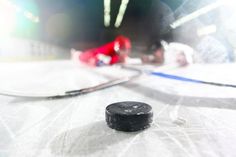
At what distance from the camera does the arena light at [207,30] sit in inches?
106

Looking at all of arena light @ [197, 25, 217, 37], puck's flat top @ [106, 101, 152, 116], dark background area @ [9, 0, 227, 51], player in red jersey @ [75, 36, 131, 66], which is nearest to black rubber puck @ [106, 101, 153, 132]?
puck's flat top @ [106, 101, 152, 116]

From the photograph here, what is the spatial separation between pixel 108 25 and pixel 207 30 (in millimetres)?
3365

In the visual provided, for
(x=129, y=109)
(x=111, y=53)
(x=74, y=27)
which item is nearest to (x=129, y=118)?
(x=129, y=109)

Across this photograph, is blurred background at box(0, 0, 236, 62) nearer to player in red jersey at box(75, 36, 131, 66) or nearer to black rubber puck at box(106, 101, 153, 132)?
player in red jersey at box(75, 36, 131, 66)

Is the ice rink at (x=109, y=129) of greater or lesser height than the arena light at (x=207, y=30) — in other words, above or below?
below

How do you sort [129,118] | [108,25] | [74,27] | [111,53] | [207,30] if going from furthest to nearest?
[74,27] < [108,25] < [111,53] < [207,30] < [129,118]

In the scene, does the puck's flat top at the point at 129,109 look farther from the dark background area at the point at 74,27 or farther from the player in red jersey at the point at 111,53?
the player in red jersey at the point at 111,53

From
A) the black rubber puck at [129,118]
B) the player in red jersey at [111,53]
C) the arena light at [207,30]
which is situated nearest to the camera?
the black rubber puck at [129,118]

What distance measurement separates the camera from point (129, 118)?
689 mm

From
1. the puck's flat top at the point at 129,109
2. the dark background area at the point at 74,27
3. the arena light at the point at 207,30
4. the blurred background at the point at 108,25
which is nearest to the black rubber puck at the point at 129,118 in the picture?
the puck's flat top at the point at 129,109

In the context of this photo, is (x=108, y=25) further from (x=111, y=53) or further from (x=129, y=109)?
(x=129, y=109)

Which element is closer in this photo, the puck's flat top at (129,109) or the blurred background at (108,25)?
the puck's flat top at (129,109)

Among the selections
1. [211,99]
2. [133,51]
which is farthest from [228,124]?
[133,51]

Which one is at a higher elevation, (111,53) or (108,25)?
(108,25)
